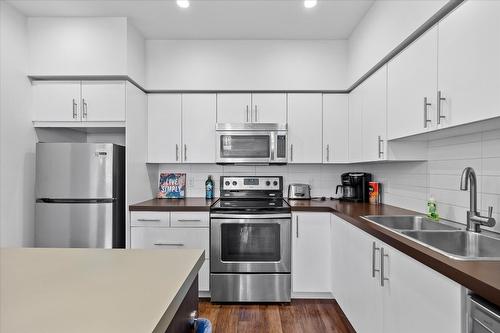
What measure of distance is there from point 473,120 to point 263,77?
6.80ft

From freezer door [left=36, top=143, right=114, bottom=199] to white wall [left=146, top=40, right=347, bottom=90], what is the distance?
95 centimetres

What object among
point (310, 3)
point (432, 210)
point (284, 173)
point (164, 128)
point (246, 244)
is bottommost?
point (246, 244)

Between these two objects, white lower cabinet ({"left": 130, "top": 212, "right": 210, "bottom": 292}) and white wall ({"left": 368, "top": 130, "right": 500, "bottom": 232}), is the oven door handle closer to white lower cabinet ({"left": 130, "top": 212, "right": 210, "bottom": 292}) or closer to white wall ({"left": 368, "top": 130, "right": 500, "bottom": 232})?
white lower cabinet ({"left": 130, "top": 212, "right": 210, "bottom": 292})

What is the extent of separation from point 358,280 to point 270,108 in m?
1.85

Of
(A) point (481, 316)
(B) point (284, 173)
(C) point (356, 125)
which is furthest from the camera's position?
(B) point (284, 173)

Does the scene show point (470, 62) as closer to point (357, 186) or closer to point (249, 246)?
point (357, 186)

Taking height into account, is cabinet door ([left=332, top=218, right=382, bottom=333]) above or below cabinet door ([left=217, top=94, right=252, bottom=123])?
below

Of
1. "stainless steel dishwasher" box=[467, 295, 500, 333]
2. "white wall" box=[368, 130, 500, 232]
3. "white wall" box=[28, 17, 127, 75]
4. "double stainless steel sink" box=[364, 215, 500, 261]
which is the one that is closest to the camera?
"stainless steel dishwasher" box=[467, 295, 500, 333]

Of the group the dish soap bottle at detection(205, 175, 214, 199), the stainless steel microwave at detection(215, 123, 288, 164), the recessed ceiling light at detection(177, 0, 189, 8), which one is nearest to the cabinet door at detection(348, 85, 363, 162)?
the stainless steel microwave at detection(215, 123, 288, 164)

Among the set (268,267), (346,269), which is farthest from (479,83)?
(268,267)

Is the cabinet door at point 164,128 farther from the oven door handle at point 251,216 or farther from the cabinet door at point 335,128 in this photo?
the cabinet door at point 335,128

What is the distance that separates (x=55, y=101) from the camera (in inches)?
105

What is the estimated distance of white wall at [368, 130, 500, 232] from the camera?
1.56 m

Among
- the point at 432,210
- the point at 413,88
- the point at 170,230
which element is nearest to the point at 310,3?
the point at 413,88
